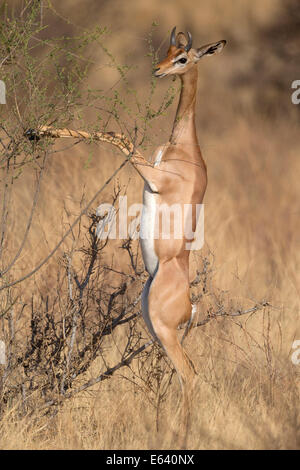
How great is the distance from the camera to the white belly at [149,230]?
4113mm

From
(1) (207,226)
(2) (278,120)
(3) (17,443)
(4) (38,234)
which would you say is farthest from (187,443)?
(2) (278,120)

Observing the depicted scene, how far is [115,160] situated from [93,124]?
4.68 meters

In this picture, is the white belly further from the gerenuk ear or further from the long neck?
the gerenuk ear

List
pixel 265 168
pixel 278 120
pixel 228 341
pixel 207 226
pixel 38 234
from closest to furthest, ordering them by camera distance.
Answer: pixel 228 341 < pixel 38 234 < pixel 207 226 < pixel 265 168 < pixel 278 120

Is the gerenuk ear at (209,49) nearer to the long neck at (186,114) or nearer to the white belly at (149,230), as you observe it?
the long neck at (186,114)

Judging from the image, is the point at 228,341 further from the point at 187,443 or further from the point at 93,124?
the point at 93,124

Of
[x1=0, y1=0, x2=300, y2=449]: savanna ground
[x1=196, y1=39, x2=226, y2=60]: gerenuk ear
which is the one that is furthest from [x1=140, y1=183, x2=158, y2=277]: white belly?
[x1=196, y1=39, x2=226, y2=60]: gerenuk ear

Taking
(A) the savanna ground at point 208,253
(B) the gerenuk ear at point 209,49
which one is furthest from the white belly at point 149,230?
(B) the gerenuk ear at point 209,49

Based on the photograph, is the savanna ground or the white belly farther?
the savanna ground

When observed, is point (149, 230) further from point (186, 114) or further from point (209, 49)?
point (209, 49)

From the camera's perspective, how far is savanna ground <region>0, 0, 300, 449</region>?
437cm

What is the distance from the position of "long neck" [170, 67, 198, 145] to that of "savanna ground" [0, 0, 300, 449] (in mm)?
139

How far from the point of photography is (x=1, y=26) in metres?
3.88

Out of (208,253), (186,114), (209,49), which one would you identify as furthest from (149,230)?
(208,253)
